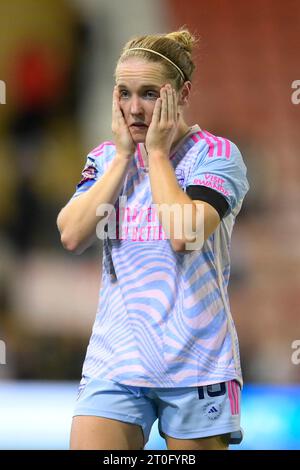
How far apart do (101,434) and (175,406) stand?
195mm

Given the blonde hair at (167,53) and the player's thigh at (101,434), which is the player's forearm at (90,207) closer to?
the blonde hair at (167,53)

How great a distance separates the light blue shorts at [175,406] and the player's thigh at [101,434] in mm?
14

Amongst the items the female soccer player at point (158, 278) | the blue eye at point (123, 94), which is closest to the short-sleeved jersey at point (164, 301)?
the female soccer player at point (158, 278)

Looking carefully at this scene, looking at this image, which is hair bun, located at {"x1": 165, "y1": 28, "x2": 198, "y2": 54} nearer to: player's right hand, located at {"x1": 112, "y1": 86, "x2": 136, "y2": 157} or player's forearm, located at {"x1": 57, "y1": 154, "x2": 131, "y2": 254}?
player's right hand, located at {"x1": 112, "y1": 86, "x2": 136, "y2": 157}

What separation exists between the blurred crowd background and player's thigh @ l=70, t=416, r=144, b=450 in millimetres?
2532

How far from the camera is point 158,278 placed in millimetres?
2350

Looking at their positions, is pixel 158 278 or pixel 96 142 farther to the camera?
pixel 96 142

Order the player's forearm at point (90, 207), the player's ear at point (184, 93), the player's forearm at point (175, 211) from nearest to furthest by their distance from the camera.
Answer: the player's forearm at point (175, 211) → the player's forearm at point (90, 207) → the player's ear at point (184, 93)

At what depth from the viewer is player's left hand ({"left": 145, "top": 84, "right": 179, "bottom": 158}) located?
93.9 inches

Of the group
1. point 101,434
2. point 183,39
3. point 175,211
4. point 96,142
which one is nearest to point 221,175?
point 175,211

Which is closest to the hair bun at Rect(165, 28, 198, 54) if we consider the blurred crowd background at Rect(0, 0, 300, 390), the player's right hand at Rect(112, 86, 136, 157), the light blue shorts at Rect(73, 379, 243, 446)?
the player's right hand at Rect(112, 86, 136, 157)

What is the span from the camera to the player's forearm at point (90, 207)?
239 centimetres

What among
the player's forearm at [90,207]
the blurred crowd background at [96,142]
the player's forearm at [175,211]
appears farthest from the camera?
the blurred crowd background at [96,142]

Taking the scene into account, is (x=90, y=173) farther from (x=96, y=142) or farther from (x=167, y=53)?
(x=96, y=142)
